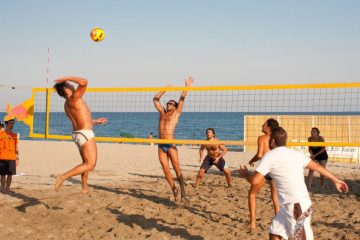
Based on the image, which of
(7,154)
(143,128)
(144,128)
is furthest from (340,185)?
(144,128)

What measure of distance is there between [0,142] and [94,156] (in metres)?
3.17

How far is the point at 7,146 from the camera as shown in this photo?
28.5 ft

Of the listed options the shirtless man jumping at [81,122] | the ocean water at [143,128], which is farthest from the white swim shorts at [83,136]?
the ocean water at [143,128]

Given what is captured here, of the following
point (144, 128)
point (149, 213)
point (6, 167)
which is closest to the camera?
point (149, 213)

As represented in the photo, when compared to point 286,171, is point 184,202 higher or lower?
lower

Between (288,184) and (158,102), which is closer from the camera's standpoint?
(288,184)

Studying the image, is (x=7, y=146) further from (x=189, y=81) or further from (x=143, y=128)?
(x=143, y=128)

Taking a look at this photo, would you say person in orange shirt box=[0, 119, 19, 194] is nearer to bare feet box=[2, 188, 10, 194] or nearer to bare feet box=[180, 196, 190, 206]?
bare feet box=[2, 188, 10, 194]

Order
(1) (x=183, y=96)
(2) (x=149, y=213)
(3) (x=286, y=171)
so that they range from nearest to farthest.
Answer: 1. (3) (x=286, y=171)
2. (2) (x=149, y=213)
3. (1) (x=183, y=96)

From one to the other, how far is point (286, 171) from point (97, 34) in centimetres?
567

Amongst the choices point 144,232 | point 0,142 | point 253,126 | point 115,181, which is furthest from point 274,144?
Result: point 253,126

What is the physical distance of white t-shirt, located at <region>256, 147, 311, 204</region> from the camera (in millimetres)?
4000

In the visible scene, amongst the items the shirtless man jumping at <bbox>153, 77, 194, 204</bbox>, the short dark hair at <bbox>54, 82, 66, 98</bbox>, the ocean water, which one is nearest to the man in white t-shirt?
the short dark hair at <bbox>54, 82, 66, 98</bbox>

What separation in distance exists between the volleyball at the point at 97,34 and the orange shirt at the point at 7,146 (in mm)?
2375
